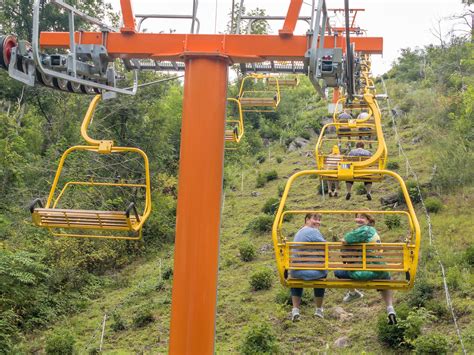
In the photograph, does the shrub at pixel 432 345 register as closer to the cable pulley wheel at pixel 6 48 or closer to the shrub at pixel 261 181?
the cable pulley wheel at pixel 6 48

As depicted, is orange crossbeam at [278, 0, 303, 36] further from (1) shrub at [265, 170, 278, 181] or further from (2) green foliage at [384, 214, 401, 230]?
(1) shrub at [265, 170, 278, 181]

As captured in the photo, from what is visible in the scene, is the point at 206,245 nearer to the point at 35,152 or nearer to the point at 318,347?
the point at 318,347

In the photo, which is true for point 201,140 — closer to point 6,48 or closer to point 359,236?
point 359,236

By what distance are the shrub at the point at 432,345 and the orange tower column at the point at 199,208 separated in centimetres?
489

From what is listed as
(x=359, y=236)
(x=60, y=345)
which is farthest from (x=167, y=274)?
(x=359, y=236)

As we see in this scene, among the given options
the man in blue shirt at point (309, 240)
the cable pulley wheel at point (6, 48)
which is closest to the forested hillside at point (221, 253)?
the man in blue shirt at point (309, 240)

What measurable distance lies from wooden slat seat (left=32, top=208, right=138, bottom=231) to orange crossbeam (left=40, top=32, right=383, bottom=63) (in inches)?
66.7

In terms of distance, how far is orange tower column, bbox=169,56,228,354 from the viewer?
6.55 metres

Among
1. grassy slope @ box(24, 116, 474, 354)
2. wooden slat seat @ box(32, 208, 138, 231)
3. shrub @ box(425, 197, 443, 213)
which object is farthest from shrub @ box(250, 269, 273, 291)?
wooden slat seat @ box(32, 208, 138, 231)

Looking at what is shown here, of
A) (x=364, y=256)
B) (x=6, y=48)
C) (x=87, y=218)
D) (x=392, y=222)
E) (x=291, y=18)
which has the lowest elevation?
(x=392, y=222)

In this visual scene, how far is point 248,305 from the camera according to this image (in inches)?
580

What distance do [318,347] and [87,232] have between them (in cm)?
1045

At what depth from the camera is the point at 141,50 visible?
7148 millimetres

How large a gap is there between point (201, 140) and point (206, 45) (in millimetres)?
926
